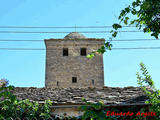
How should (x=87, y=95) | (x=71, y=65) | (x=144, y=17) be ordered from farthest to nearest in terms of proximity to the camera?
(x=71, y=65) → (x=87, y=95) → (x=144, y=17)

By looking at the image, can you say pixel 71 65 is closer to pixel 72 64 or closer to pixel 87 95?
pixel 72 64

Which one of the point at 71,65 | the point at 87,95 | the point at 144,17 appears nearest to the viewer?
the point at 144,17

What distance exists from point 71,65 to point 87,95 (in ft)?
44.5

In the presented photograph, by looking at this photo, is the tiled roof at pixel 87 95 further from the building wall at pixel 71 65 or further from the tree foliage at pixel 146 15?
the building wall at pixel 71 65

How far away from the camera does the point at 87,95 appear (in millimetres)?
8320

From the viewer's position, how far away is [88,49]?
22.8 m

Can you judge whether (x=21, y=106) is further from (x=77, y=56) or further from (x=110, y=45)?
(x=77, y=56)

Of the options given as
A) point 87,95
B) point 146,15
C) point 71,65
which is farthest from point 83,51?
point 146,15

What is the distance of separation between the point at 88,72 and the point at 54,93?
43.1 ft

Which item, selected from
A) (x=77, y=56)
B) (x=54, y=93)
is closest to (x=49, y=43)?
(x=77, y=56)

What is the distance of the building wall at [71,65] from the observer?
21.2m

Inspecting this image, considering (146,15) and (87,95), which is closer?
(146,15)

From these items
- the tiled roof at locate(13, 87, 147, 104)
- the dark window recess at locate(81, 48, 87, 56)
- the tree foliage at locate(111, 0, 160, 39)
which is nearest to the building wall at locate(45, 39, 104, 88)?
the dark window recess at locate(81, 48, 87, 56)

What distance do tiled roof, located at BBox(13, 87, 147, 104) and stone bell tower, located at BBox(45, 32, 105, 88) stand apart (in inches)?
466
